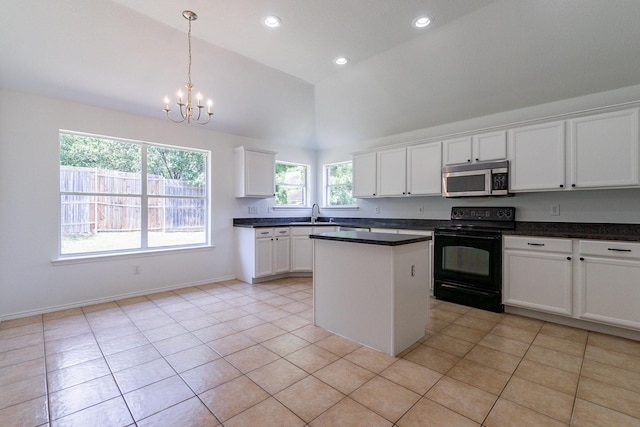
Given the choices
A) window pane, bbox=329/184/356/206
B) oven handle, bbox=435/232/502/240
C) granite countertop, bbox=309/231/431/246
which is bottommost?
oven handle, bbox=435/232/502/240

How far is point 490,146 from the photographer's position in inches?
143

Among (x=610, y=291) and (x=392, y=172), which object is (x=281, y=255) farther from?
(x=610, y=291)

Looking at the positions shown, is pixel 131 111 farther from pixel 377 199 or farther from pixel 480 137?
pixel 480 137

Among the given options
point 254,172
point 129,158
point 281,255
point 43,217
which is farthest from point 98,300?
point 254,172

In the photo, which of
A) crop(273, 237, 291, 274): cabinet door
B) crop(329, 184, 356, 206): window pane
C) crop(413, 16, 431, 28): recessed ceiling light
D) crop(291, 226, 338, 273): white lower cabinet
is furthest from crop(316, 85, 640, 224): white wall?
crop(273, 237, 291, 274): cabinet door

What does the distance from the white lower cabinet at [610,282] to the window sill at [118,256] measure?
4684 mm

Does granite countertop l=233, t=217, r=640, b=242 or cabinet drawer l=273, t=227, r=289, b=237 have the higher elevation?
granite countertop l=233, t=217, r=640, b=242

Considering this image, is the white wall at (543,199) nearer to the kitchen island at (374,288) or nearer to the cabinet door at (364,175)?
the cabinet door at (364,175)

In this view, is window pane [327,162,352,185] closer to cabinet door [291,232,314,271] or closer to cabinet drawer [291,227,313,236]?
cabinet drawer [291,227,313,236]

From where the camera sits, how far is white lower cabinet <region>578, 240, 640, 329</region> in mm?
2619

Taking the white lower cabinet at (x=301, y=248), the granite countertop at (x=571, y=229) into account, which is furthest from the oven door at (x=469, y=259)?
the white lower cabinet at (x=301, y=248)

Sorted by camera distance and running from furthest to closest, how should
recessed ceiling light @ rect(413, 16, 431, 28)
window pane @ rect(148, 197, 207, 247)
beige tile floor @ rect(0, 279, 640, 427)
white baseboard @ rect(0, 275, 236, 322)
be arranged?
window pane @ rect(148, 197, 207, 247), white baseboard @ rect(0, 275, 236, 322), recessed ceiling light @ rect(413, 16, 431, 28), beige tile floor @ rect(0, 279, 640, 427)

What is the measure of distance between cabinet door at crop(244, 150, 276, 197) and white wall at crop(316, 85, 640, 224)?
1934 millimetres

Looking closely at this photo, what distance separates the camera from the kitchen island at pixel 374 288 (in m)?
2.38
